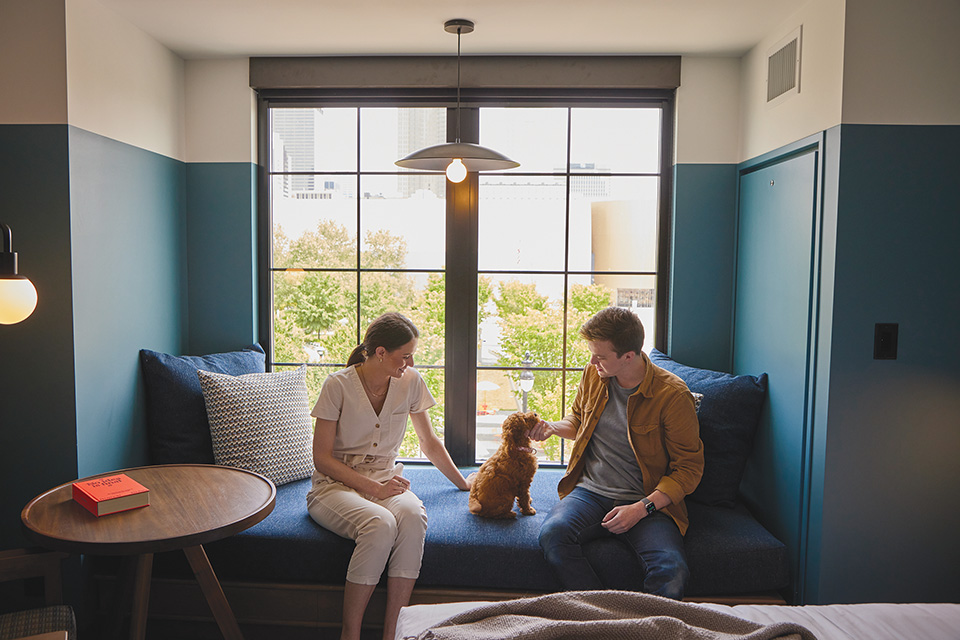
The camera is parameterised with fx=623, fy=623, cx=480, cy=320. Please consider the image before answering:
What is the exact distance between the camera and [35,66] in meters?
2.37

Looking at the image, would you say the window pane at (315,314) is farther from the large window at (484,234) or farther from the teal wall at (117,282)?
the teal wall at (117,282)

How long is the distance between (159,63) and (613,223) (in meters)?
2.44

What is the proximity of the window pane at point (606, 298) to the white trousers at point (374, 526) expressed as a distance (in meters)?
1.31

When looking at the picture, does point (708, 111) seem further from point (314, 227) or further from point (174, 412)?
point (174, 412)

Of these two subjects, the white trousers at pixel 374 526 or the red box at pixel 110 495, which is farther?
the white trousers at pixel 374 526

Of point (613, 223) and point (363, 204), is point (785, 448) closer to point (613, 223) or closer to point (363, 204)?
point (613, 223)

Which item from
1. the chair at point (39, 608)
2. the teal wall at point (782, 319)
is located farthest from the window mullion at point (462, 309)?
the chair at point (39, 608)

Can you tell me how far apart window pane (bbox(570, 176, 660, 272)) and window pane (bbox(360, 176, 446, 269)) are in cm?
73

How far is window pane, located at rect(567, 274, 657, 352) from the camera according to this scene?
335 centimetres

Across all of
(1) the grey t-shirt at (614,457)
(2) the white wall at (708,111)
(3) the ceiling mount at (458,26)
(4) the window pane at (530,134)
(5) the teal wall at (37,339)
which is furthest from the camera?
(4) the window pane at (530,134)

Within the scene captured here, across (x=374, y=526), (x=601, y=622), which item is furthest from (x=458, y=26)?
(x=601, y=622)

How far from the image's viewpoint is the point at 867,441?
7.50ft

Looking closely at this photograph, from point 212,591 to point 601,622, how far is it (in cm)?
149

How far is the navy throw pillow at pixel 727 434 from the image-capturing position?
2693mm
